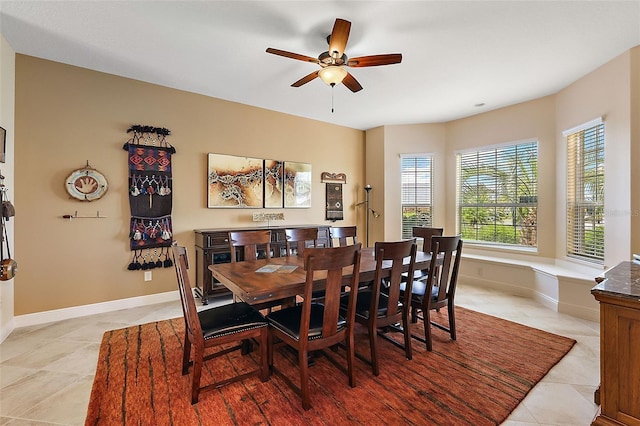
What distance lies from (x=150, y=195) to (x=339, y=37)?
296 cm

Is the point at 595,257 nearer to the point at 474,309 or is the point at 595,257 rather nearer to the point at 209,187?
the point at 474,309

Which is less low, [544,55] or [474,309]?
[544,55]

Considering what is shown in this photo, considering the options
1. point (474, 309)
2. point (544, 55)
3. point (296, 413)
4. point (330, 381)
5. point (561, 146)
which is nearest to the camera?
point (296, 413)

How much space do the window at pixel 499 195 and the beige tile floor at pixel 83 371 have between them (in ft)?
4.94

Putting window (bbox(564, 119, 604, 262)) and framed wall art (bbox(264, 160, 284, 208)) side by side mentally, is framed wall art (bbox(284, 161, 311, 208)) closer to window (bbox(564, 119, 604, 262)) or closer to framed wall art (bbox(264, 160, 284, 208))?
framed wall art (bbox(264, 160, 284, 208))

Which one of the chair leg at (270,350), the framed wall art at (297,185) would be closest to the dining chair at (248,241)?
the chair leg at (270,350)

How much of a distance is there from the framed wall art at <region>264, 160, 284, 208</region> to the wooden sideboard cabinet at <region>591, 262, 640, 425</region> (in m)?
4.00

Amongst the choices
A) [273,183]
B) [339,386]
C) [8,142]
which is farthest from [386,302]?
[8,142]

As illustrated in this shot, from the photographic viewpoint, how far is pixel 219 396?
194 cm

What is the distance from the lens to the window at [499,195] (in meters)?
4.47

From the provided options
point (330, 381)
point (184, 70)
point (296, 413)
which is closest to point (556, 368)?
point (330, 381)

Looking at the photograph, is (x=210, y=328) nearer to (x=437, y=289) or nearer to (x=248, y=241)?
(x=248, y=241)

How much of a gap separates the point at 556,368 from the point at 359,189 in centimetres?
418

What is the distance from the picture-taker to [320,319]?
2.07 meters
